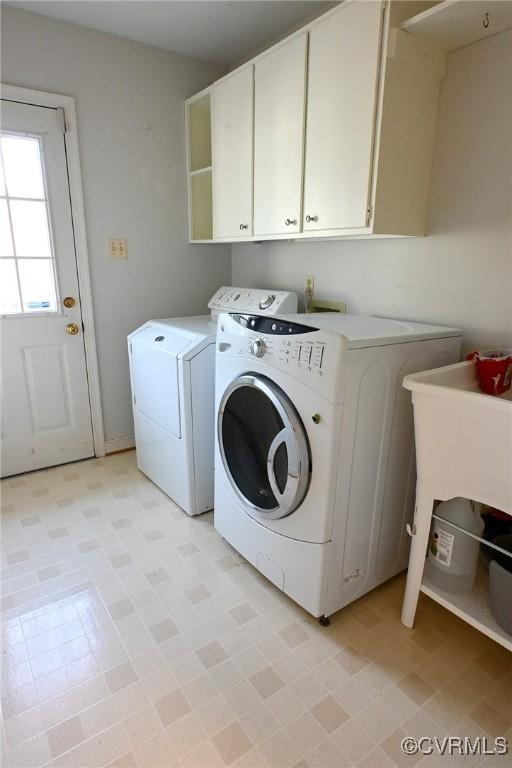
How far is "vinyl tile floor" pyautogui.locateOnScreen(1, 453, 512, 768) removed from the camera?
1.13m

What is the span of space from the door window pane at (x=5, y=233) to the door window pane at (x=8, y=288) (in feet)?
0.15

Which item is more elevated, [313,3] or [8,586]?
[313,3]

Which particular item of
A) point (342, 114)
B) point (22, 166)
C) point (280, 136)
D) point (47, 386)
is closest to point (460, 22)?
point (342, 114)

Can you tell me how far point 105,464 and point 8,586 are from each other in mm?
1025

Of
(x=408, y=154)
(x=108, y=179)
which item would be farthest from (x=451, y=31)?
(x=108, y=179)

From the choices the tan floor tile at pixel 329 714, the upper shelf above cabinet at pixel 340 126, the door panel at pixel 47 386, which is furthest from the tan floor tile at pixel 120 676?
the upper shelf above cabinet at pixel 340 126

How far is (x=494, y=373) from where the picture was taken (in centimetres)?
139

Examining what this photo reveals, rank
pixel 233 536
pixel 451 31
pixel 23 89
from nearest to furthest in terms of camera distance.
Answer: pixel 451 31 < pixel 233 536 < pixel 23 89

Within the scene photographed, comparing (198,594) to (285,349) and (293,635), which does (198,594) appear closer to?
(293,635)

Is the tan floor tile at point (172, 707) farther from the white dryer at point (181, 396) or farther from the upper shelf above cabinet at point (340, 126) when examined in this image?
the upper shelf above cabinet at point (340, 126)

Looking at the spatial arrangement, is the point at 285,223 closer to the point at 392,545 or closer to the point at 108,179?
the point at 108,179

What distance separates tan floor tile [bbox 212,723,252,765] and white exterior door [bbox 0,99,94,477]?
1884mm

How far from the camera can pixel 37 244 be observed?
226 cm

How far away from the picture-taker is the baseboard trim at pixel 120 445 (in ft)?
9.01
